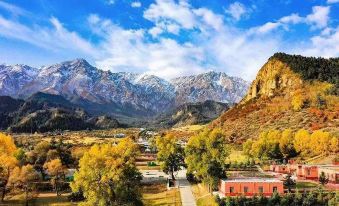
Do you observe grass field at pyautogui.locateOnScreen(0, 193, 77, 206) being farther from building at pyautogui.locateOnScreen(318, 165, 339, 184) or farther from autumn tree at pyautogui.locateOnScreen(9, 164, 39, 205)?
building at pyautogui.locateOnScreen(318, 165, 339, 184)

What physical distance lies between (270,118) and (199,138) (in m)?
107

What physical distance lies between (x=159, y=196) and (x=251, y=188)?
68.1ft

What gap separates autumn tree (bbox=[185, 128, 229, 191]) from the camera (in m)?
86.2


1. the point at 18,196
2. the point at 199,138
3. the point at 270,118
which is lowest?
the point at 18,196

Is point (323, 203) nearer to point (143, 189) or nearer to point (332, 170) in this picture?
point (332, 170)

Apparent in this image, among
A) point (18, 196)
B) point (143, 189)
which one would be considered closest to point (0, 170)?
point (18, 196)

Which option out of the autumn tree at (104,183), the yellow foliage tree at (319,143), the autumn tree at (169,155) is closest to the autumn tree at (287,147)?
the yellow foliage tree at (319,143)

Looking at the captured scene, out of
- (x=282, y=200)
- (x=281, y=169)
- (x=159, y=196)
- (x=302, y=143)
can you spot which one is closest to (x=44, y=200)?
(x=159, y=196)

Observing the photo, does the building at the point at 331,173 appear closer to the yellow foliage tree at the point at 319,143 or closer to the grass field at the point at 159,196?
the grass field at the point at 159,196

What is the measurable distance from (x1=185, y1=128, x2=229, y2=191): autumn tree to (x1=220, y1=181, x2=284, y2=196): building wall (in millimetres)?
5318

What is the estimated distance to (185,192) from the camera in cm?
9062

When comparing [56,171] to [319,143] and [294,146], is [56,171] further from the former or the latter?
[319,143]

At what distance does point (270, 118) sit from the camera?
19375cm

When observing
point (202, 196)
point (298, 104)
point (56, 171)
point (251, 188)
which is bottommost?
point (202, 196)
